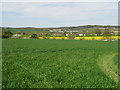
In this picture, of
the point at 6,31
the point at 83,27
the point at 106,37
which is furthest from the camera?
the point at 6,31

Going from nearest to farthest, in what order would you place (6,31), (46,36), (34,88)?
(34,88) < (46,36) < (6,31)

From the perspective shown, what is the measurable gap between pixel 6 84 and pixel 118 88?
5176mm

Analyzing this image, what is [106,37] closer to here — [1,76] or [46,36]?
[46,36]

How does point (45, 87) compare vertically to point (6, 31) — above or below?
below

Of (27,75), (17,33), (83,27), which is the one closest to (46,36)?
(17,33)

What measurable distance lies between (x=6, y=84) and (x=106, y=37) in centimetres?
7881

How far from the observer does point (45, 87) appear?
7211 millimetres

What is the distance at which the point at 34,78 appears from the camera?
28.1ft

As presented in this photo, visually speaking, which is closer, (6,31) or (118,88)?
(118,88)

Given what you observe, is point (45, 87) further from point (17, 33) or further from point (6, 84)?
point (17, 33)

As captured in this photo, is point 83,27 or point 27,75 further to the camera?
point 83,27

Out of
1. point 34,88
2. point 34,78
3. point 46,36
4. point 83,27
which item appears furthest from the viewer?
point 46,36

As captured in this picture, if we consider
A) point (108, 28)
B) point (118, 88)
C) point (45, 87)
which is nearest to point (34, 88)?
point (45, 87)

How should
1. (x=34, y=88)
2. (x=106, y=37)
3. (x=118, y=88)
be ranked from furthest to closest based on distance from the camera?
(x=106, y=37) → (x=118, y=88) → (x=34, y=88)
